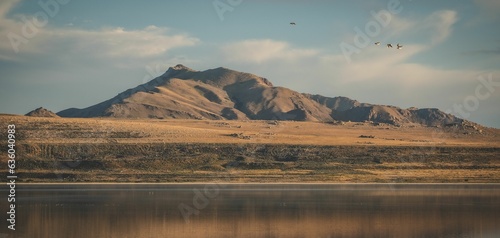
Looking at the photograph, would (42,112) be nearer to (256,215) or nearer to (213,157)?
(213,157)

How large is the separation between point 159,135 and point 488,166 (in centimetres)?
6197

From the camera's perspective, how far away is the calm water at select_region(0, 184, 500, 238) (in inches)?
1612

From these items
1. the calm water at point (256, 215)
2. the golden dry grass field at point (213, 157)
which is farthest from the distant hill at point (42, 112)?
the calm water at point (256, 215)

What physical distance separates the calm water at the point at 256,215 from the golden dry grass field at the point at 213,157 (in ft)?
89.5

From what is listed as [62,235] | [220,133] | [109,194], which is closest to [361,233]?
[62,235]

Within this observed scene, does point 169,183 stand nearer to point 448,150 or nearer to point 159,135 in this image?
point 159,135

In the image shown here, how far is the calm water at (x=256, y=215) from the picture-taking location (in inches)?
1612

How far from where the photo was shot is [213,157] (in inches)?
4279

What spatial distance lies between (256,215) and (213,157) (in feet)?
194

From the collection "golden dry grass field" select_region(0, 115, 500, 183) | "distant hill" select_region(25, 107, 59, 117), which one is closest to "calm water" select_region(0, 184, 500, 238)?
"golden dry grass field" select_region(0, 115, 500, 183)

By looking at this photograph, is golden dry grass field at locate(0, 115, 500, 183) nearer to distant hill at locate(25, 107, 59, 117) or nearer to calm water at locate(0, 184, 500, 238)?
calm water at locate(0, 184, 500, 238)

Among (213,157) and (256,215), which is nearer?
(256,215)

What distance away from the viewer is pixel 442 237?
38.3 metres

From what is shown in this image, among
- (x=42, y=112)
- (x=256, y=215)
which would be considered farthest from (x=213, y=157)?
(x=42, y=112)
